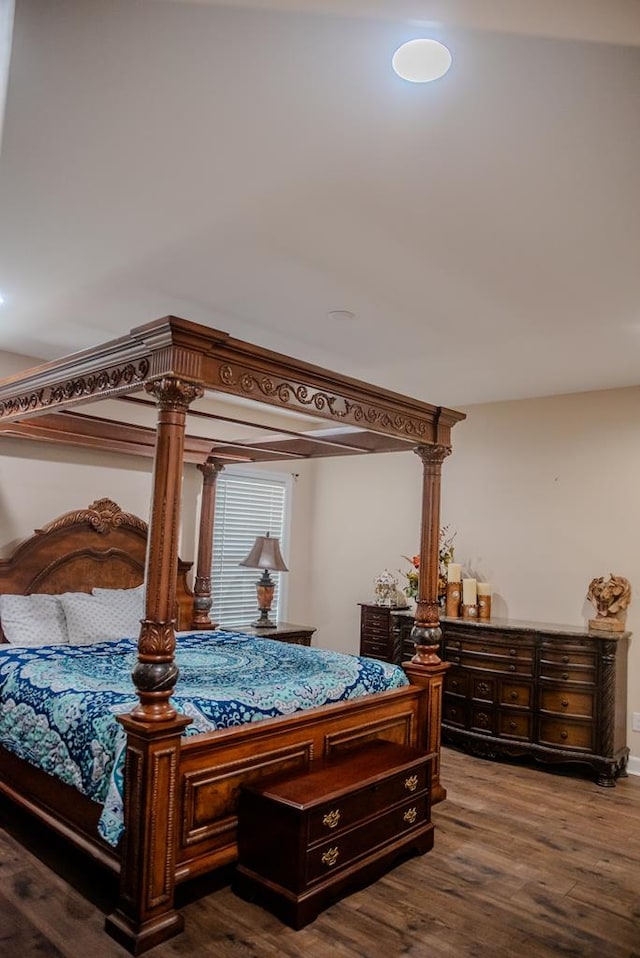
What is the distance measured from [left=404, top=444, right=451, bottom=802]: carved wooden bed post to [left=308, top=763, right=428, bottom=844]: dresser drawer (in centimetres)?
64

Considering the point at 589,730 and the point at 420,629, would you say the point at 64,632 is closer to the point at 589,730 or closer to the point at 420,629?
the point at 420,629

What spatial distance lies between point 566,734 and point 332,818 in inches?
97.2

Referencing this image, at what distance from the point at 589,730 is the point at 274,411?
375 cm

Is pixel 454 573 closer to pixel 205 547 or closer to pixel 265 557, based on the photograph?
pixel 265 557

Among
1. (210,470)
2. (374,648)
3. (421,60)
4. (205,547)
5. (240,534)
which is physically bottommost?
(374,648)

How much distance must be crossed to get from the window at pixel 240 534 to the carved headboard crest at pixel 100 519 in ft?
3.11

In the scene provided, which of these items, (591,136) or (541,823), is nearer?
(591,136)

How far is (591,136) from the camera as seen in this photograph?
193 cm

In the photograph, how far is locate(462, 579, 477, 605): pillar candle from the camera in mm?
5160

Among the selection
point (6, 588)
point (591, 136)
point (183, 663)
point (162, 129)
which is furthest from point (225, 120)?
point (6, 588)

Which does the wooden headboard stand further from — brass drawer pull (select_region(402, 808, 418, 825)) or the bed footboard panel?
brass drawer pull (select_region(402, 808, 418, 825))

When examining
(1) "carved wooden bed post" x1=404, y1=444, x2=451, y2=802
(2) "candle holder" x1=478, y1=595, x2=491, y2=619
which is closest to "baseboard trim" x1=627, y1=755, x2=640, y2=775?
(2) "candle holder" x1=478, y1=595, x2=491, y2=619

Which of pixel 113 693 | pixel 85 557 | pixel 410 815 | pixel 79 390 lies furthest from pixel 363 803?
pixel 85 557

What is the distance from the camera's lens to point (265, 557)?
18.1 feet
